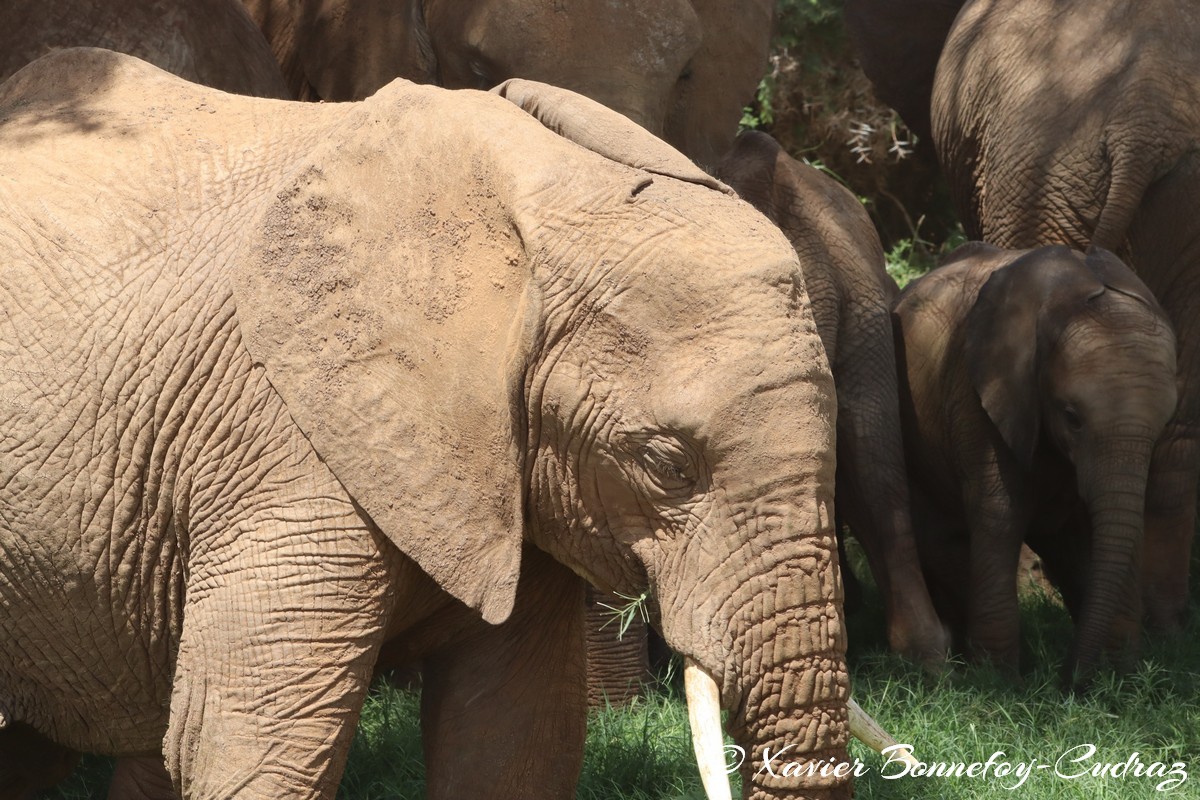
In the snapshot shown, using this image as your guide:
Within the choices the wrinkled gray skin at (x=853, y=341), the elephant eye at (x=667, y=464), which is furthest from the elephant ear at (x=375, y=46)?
the elephant eye at (x=667, y=464)

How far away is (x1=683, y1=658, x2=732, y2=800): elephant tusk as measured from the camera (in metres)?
2.86

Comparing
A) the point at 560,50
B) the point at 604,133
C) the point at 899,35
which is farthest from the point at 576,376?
the point at 899,35

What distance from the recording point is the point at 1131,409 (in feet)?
18.9

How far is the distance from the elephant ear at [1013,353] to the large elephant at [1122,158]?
50 centimetres

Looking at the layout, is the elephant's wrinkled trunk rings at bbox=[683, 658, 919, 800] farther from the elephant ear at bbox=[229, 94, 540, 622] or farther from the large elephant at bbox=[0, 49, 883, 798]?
the elephant ear at bbox=[229, 94, 540, 622]

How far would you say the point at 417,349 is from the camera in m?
3.01

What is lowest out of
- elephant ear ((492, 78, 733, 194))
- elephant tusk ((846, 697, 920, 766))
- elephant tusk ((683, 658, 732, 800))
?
elephant tusk ((846, 697, 920, 766))

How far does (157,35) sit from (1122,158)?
3.26 m

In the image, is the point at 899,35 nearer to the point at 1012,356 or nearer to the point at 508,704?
the point at 1012,356

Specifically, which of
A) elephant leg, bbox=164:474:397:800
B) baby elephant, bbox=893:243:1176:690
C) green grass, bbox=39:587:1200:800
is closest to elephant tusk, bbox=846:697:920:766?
green grass, bbox=39:587:1200:800

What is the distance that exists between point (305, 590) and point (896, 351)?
14.2ft

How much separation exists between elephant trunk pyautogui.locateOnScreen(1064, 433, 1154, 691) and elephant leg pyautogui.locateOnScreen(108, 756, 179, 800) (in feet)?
9.32

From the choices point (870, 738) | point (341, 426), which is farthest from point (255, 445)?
point (870, 738)

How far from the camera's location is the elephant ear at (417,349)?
298 cm
